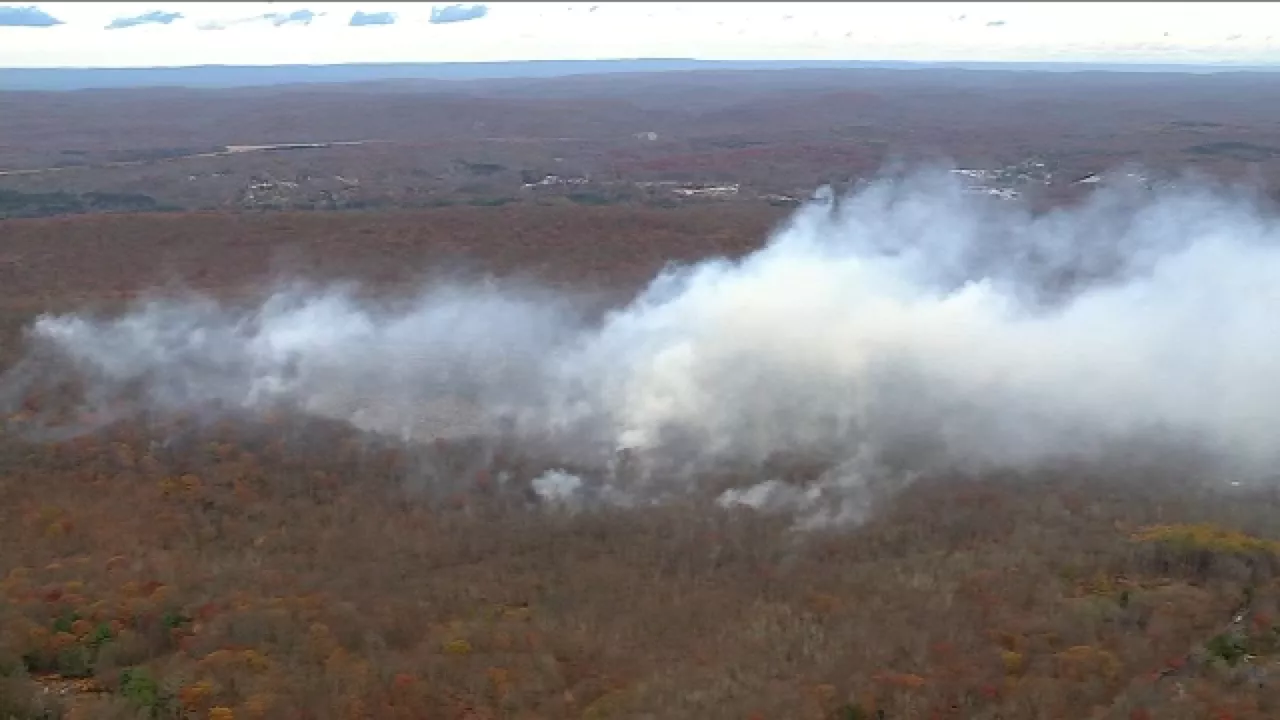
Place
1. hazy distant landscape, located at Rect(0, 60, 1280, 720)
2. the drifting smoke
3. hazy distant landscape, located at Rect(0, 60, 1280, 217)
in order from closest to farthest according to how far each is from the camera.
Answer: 1. hazy distant landscape, located at Rect(0, 60, 1280, 720)
2. the drifting smoke
3. hazy distant landscape, located at Rect(0, 60, 1280, 217)

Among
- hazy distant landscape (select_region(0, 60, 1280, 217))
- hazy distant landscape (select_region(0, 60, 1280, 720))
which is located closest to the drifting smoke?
hazy distant landscape (select_region(0, 60, 1280, 720))

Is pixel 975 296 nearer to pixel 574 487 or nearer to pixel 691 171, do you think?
pixel 574 487

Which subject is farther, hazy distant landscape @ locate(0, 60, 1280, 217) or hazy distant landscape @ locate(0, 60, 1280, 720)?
hazy distant landscape @ locate(0, 60, 1280, 217)

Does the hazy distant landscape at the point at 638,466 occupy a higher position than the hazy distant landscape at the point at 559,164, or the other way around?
the hazy distant landscape at the point at 559,164

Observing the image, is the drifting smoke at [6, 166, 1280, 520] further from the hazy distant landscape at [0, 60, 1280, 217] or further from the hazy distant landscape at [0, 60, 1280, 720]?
the hazy distant landscape at [0, 60, 1280, 217]

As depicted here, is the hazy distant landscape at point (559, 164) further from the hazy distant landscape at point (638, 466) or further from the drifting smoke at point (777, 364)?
the drifting smoke at point (777, 364)

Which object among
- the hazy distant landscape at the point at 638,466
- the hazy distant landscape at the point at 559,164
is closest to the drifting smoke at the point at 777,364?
the hazy distant landscape at the point at 638,466

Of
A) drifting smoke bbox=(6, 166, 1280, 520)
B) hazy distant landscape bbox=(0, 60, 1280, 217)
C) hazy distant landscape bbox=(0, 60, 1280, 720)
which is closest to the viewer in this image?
hazy distant landscape bbox=(0, 60, 1280, 720)

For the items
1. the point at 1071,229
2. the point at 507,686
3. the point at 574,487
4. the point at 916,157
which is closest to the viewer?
the point at 507,686

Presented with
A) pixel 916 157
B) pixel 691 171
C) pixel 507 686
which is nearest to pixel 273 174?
pixel 691 171
